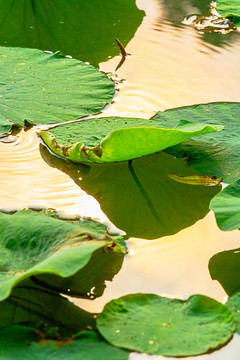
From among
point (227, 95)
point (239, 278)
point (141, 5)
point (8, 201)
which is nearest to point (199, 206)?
point (239, 278)

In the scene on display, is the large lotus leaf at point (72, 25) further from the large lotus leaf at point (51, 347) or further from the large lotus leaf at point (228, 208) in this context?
the large lotus leaf at point (51, 347)

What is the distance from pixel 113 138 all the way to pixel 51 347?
563 mm

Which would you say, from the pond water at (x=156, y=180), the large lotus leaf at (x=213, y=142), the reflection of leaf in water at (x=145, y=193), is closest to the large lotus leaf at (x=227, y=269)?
the pond water at (x=156, y=180)

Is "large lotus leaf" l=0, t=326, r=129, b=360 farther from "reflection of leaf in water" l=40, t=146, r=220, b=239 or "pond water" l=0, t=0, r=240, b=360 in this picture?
"reflection of leaf in water" l=40, t=146, r=220, b=239

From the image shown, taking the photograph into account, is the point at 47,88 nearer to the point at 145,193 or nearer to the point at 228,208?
the point at 145,193

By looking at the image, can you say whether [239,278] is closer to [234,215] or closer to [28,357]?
[234,215]

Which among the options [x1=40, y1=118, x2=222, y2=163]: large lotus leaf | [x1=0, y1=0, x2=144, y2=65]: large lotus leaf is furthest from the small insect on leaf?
[x1=0, y1=0, x2=144, y2=65]: large lotus leaf

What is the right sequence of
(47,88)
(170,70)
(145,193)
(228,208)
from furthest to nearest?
1. (170,70)
2. (47,88)
3. (145,193)
4. (228,208)

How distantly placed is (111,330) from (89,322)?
72mm

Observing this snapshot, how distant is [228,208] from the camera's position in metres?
1.30

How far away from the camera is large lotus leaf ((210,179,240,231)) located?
4.19 ft

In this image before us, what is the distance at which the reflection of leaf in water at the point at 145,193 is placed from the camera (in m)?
1.46

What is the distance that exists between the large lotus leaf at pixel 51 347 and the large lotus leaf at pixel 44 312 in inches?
1.4

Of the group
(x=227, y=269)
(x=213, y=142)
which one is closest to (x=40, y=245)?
(x=227, y=269)
